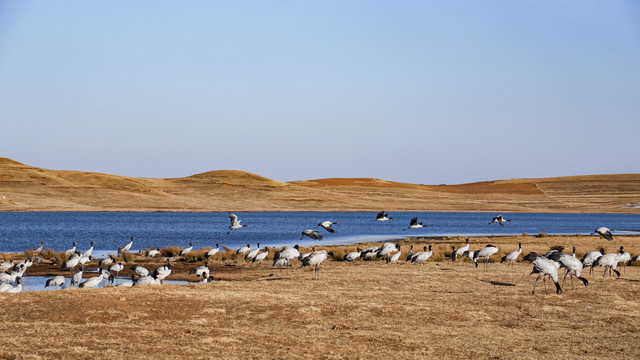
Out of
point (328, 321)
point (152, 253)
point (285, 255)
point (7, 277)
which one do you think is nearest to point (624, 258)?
point (285, 255)

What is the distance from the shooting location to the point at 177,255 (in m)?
35.3

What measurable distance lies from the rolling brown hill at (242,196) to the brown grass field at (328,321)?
92427 mm

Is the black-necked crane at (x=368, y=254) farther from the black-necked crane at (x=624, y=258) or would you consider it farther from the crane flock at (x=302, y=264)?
the black-necked crane at (x=624, y=258)

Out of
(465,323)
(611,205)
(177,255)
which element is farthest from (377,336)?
(611,205)

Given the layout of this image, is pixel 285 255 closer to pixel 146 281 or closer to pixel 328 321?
pixel 146 281

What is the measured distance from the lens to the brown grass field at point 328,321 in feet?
38.4

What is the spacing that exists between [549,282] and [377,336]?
10.6 meters

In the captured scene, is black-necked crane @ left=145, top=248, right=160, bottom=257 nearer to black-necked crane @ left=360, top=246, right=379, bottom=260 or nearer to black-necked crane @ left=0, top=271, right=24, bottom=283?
black-necked crane @ left=360, top=246, right=379, bottom=260

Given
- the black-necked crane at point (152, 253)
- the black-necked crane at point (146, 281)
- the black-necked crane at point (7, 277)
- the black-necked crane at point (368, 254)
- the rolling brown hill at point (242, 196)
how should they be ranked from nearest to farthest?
the black-necked crane at point (146, 281), the black-necked crane at point (7, 277), the black-necked crane at point (368, 254), the black-necked crane at point (152, 253), the rolling brown hill at point (242, 196)

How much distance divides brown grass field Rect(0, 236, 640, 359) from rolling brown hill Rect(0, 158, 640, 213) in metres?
92.4

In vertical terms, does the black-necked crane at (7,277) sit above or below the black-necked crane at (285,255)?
below

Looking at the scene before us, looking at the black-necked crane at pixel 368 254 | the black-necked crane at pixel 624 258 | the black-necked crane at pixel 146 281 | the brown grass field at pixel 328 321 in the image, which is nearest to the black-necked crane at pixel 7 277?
the black-necked crane at pixel 146 281

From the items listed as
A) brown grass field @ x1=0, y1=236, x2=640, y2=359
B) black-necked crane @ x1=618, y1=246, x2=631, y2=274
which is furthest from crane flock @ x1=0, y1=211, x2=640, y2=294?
brown grass field @ x1=0, y1=236, x2=640, y2=359

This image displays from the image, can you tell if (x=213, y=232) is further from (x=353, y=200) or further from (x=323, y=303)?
(x=353, y=200)
